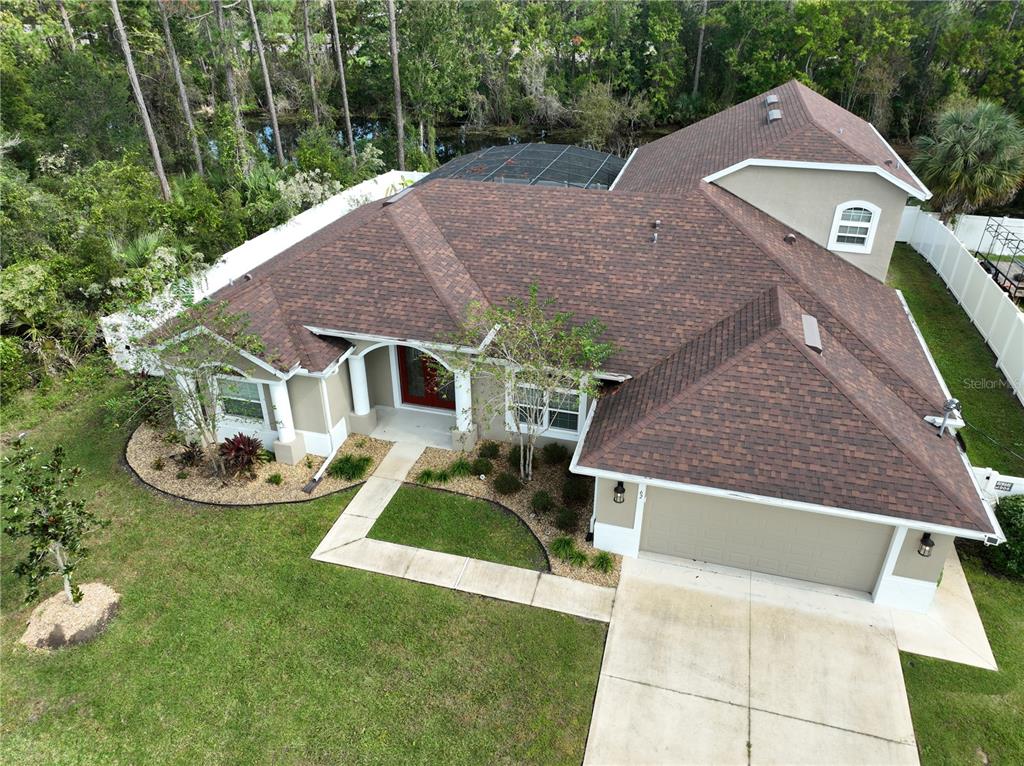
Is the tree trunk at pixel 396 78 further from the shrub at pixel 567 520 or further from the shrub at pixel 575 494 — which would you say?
the shrub at pixel 567 520

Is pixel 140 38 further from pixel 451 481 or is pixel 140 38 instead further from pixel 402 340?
pixel 451 481

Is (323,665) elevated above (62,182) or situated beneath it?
situated beneath

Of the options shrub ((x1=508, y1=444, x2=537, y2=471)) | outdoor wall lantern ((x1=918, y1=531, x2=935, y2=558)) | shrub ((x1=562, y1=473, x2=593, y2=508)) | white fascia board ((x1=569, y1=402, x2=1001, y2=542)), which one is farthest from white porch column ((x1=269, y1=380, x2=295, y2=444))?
outdoor wall lantern ((x1=918, y1=531, x2=935, y2=558))

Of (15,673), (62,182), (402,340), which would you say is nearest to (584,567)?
(402,340)

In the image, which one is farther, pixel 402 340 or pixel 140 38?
pixel 140 38

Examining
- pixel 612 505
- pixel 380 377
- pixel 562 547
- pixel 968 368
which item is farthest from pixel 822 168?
Answer: pixel 380 377

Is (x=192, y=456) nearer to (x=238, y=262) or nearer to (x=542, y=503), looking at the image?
(x=542, y=503)

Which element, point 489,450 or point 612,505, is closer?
point 612,505
